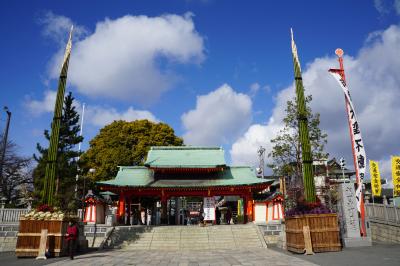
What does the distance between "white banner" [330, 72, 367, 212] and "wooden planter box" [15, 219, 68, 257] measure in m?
14.4

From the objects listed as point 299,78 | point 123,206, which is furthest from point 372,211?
point 123,206

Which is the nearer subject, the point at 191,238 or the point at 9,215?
the point at 191,238

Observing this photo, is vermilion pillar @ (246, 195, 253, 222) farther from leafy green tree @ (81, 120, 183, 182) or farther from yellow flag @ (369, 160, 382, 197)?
leafy green tree @ (81, 120, 183, 182)

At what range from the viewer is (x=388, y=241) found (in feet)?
59.7

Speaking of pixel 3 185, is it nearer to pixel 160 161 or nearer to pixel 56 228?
pixel 160 161

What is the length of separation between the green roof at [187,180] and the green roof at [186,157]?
1.15 metres

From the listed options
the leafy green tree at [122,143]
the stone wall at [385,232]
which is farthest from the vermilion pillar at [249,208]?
the leafy green tree at [122,143]

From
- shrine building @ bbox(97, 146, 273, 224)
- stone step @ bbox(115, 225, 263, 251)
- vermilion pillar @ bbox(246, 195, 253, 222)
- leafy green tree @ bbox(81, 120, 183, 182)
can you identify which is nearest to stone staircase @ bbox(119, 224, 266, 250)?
stone step @ bbox(115, 225, 263, 251)

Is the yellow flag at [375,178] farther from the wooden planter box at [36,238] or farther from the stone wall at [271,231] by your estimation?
the wooden planter box at [36,238]

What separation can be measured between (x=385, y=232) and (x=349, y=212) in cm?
582

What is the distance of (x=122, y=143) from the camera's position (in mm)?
40906

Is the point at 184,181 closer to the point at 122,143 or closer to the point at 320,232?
the point at 320,232

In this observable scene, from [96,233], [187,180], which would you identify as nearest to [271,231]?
[187,180]

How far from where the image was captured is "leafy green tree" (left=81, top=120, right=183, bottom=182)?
126 ft
